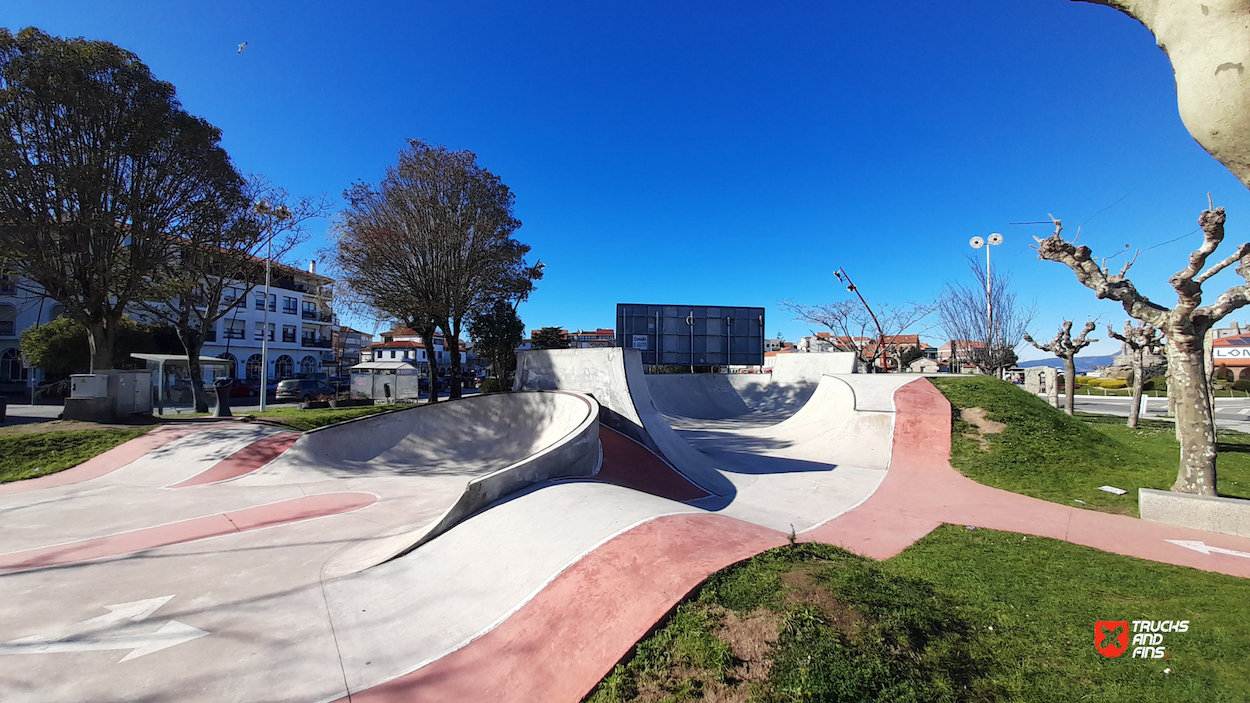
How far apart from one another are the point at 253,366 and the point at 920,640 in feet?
161

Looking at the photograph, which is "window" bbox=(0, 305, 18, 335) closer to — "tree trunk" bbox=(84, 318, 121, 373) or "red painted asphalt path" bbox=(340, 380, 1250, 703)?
"tree trunk" bbox=(84, 318, 121, 373)

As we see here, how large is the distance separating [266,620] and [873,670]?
4.77 m

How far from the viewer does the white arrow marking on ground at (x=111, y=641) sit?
3.70 metres

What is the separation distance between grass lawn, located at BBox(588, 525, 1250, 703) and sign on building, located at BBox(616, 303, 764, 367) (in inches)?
805

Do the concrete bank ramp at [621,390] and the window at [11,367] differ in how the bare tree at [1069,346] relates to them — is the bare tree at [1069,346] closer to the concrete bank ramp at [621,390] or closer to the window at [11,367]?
the concrete bank ramp at [621,390]

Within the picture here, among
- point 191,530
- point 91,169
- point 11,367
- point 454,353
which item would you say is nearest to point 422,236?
point 454,353

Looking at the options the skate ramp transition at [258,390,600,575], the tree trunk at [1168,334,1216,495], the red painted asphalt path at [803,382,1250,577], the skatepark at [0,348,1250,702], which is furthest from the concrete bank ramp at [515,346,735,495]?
the tree trunk at [1168,334,1216,495]

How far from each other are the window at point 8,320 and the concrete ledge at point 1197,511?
170 feet

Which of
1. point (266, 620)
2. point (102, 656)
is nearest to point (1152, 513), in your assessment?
point (266, 620)

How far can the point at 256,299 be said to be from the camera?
40.6 m

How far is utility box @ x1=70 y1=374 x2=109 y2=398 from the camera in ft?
42.5

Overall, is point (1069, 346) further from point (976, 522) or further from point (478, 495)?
point (478, 495)

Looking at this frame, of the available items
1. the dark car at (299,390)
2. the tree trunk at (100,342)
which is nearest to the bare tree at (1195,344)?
the tree trunk at (100,342)

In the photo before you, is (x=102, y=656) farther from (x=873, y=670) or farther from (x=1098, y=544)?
(x=1098, y=544)
